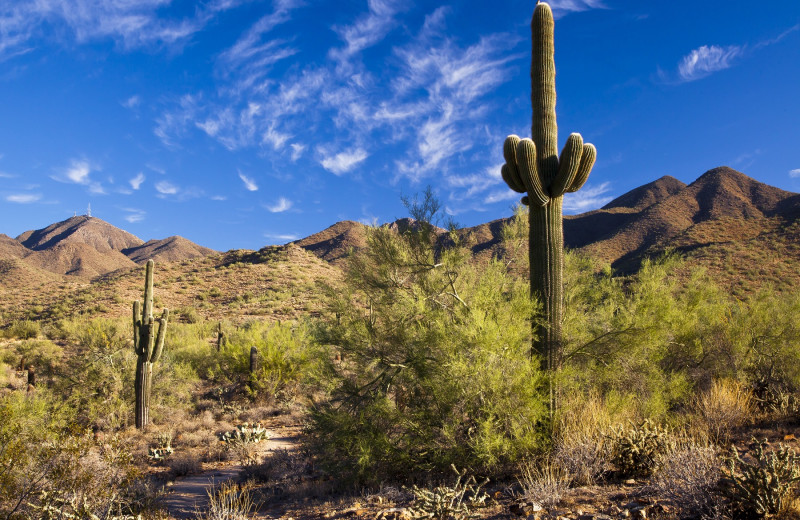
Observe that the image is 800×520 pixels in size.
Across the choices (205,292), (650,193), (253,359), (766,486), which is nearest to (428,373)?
(766,486)

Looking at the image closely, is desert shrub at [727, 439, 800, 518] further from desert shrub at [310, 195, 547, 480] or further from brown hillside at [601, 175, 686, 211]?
brown hillside at [601, 175, 686, 211]

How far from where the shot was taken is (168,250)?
82.6 meters

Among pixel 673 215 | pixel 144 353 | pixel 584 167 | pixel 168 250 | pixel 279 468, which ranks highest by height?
pixel 168 250

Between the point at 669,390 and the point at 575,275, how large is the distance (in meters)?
2.84

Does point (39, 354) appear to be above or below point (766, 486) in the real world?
above

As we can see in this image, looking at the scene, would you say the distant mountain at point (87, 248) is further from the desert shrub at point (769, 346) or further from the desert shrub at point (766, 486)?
the desert shrub at point (766, 486)

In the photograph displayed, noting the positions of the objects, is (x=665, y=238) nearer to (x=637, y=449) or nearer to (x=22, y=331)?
(x=637, y=449)

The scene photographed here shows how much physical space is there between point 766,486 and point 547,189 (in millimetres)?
4971

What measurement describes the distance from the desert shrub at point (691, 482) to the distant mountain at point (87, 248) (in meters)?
67.8

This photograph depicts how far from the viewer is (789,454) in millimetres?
3930

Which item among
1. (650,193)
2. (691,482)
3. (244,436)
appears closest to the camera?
(691,482)

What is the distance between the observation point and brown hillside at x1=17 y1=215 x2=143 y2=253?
79500 millimetres

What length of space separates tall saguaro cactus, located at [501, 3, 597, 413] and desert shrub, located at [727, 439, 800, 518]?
2978mm

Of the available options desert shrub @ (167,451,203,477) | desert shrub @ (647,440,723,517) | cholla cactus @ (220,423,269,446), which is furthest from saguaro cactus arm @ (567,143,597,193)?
desert shrub @ (167,451,203,477)
